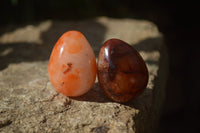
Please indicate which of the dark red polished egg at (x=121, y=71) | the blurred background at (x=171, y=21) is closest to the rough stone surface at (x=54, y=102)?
the dark red polished egg at (x=121, y=71)

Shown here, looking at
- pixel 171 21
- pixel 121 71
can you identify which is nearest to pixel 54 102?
pixel 121 71

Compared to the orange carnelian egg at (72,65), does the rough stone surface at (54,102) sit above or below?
below

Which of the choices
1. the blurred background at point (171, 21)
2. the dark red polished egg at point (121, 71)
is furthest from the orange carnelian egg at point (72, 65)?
the blurred background at point (171, 21)

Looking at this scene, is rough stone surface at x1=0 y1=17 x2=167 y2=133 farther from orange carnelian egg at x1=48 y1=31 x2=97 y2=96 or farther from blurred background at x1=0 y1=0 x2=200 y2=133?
blurred background at x1=0 y1=0 x2=200 y2=133

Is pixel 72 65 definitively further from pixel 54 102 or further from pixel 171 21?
pixel 171 21

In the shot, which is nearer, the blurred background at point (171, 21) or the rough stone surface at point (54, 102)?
the rough stone surface at point (54, 102)

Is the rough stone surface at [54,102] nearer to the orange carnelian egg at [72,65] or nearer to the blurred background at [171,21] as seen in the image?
the orange carnelian egg at [72,65]
